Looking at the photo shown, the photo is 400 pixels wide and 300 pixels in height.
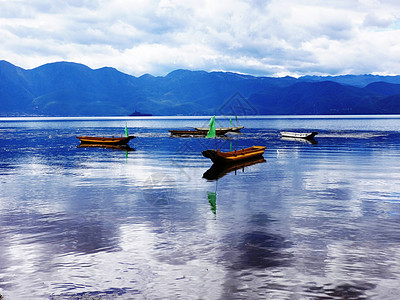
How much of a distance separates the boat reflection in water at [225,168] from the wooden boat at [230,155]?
24.4 inches

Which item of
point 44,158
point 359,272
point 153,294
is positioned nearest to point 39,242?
point 153,294

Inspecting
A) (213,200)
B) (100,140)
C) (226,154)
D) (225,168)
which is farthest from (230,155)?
(100,140)

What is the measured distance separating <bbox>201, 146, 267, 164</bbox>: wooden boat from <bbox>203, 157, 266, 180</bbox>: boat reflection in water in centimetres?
62

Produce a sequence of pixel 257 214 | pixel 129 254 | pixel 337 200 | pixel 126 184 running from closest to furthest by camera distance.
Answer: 1. pixel 129 254
2. pixel 257 214
3. pixel 337 200
4. pixel 126 184

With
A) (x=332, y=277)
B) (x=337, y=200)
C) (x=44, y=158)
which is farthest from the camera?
(x=44, y=158)

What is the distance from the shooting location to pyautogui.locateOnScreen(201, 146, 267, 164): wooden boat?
180 ft

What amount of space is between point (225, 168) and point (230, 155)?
478 cm

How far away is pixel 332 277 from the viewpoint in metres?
17.9

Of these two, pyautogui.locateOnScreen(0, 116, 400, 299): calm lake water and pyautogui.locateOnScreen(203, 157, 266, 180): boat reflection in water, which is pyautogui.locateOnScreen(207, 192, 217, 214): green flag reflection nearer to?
pyautogui.locateOnScreen(0, 116, 400, 299): calm lake water

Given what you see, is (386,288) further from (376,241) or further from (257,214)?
(257,214)

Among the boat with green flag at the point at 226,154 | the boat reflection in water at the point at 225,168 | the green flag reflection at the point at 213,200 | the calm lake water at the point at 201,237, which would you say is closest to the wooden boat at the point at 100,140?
the boat with green flag at the point at 226,154

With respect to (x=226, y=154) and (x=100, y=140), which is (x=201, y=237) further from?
(x=100, y=140)

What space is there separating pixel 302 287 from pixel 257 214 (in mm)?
12212

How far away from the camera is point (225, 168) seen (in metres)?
55.5
